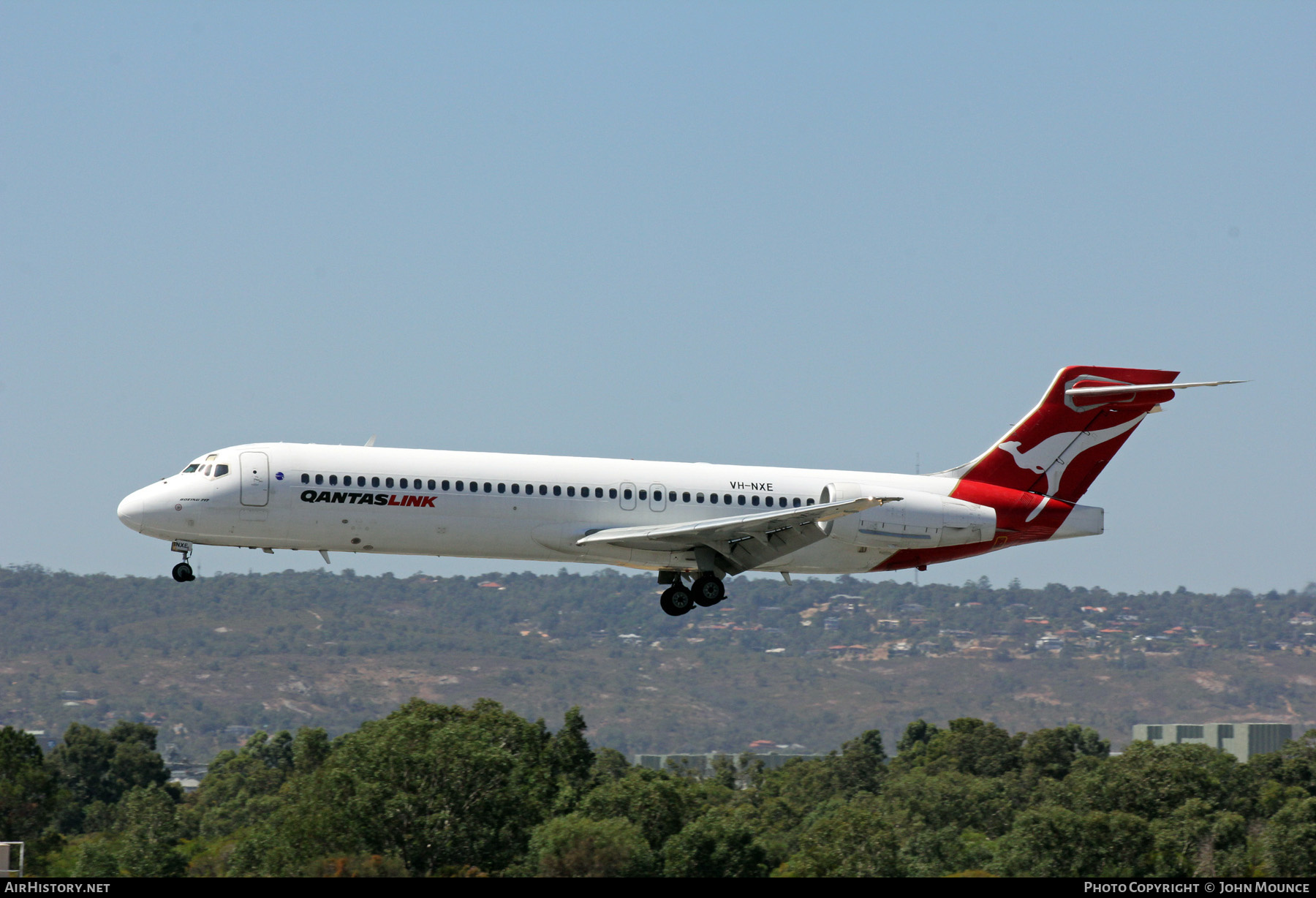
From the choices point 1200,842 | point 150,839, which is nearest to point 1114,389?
point 1200,842

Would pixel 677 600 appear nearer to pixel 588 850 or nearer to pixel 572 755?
pixel 588 850

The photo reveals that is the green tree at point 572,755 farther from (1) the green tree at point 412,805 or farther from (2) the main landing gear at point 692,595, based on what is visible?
(2) the main landing gear at point 692,595

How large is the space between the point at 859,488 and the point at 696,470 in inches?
155

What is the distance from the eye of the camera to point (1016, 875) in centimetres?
7838

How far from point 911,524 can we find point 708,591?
5.22 m

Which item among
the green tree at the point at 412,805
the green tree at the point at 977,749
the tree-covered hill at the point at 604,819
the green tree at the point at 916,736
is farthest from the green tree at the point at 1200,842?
the green tree at the point at 916,736

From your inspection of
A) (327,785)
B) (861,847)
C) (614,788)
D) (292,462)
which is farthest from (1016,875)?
(292,462)

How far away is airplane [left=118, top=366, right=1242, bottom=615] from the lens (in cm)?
3438

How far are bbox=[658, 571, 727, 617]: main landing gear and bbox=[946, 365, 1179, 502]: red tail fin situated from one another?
701cm

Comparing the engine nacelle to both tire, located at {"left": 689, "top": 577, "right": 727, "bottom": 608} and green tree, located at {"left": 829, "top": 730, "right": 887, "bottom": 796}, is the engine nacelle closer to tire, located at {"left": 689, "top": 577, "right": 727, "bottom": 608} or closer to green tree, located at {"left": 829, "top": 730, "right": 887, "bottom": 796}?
tire, located at {"left": 689, "top": 577, "right": 727, "bottom": 608}

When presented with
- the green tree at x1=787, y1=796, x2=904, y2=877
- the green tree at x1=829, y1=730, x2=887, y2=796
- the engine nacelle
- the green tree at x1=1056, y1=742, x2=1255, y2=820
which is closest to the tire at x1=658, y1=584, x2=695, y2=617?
the engine nacelle

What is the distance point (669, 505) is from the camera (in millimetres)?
36281
